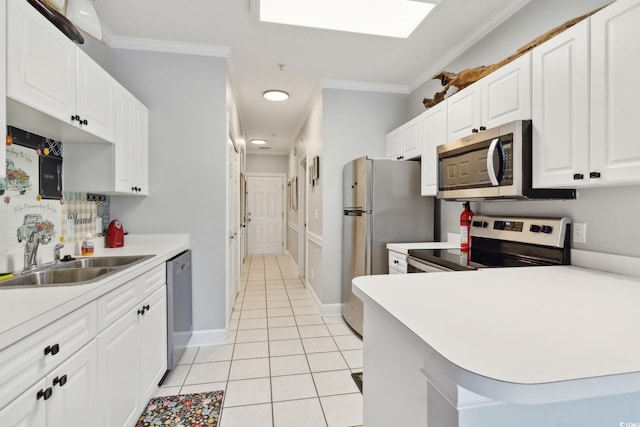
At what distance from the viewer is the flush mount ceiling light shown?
383 centimetres

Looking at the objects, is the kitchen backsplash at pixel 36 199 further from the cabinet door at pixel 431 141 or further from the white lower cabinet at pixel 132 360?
the cabinet door at pixel 431 141

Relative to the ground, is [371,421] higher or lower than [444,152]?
lower

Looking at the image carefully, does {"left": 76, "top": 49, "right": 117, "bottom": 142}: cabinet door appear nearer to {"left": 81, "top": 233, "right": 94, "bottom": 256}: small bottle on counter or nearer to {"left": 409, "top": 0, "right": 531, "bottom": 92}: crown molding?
{"left": 81, "top": 233, "right": 94, "bottom": 256}: small bottle on counter

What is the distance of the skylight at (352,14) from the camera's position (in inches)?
87.8

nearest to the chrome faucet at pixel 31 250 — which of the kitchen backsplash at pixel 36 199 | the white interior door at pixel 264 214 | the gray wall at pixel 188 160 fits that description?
the kitchen backsplash at pixel 36 199

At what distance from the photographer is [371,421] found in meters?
1.13

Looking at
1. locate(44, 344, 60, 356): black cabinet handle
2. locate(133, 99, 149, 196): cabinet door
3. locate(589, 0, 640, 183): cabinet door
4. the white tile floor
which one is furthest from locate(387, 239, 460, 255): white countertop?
locate(133, 99, 149, 196): cabinet door

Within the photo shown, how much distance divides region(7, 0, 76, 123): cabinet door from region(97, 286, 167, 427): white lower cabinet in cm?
108

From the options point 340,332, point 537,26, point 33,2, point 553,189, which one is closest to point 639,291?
point 553,189

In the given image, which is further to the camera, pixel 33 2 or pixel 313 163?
pixel 313 163

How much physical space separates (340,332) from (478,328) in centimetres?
250

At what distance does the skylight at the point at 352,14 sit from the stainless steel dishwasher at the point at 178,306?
2014 mm

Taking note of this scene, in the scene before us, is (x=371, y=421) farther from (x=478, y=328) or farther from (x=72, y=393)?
(x=72, y=393)

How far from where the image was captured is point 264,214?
7.86 metres
